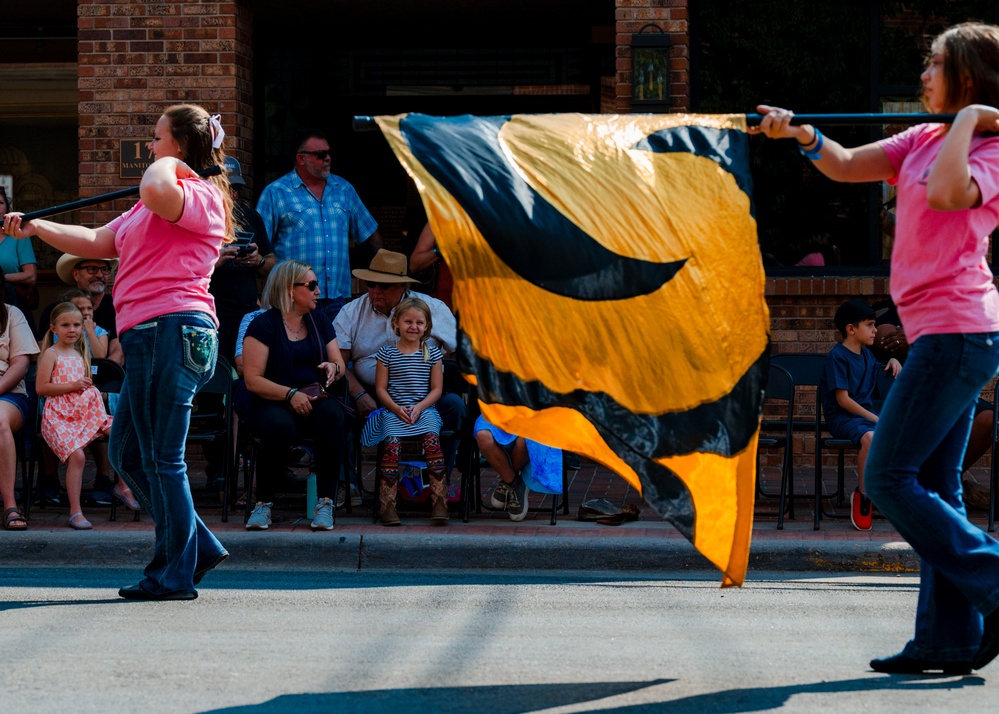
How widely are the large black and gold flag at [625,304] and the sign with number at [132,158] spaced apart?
6337mm

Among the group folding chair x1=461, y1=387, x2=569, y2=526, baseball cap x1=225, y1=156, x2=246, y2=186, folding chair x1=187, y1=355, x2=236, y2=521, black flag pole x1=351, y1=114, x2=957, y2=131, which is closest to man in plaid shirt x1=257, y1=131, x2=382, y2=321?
baseball cap x1=225, y1=156, x2=246, y2=186

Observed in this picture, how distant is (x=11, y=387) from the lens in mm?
8266

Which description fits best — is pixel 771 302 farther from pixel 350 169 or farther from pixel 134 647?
pixel 134 647

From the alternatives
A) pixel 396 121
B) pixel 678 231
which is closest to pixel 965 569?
pixel 678 231

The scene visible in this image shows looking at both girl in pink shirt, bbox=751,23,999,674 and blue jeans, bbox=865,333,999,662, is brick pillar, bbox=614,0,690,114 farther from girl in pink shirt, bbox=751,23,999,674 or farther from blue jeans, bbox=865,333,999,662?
blue jeans, bbox=865,333,999,662

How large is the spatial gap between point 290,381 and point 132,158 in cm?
329

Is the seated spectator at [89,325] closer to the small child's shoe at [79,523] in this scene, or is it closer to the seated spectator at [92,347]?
the seated spectator at [92,347]

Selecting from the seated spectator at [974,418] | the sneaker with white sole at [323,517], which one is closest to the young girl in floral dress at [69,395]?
the sneaker with white sole at [323,517]

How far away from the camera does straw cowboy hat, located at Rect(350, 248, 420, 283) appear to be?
886 cm

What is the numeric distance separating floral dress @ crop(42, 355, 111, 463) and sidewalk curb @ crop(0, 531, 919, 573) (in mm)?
699

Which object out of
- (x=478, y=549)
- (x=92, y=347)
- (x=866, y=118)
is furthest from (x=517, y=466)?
(x=866, y=118)

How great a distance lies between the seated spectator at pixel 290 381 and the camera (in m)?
8.05

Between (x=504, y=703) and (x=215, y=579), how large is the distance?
9.16ft

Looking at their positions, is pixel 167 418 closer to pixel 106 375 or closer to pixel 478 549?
pixel 478 549
